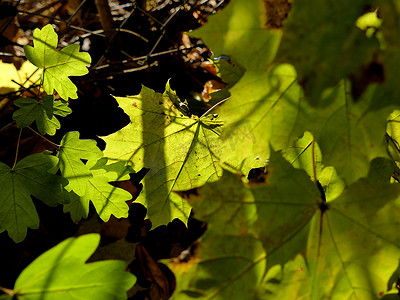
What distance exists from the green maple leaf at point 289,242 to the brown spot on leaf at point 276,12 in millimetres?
269

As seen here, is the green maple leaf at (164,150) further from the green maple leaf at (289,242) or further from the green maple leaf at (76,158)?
the green maple leaf at (289,242)

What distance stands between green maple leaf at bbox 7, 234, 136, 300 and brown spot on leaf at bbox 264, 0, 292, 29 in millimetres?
546

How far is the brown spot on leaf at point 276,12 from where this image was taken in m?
0.64

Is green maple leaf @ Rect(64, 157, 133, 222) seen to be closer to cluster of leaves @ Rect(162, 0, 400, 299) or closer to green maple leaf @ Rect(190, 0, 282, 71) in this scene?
cluster of leaves @ Rect(162, 0, 400, 299)

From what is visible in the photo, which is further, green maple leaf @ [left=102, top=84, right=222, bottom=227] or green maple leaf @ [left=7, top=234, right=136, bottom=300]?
green maple leaf @ [left=102, top=84, right=222, bottom=227]

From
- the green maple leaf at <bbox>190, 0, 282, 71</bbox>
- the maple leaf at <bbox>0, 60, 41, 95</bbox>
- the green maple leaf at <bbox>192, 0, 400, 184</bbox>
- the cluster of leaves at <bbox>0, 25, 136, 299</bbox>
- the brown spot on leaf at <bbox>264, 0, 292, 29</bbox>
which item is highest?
the brown spot on leaf at <bbox>264, 0, 292, 29</bbox>

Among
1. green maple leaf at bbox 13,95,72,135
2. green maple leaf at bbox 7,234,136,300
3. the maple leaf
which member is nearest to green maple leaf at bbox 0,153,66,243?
green maple leaf at bbox 13,95,72,135

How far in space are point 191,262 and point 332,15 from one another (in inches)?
20.7

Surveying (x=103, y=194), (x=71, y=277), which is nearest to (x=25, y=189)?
(x=103, y=194)

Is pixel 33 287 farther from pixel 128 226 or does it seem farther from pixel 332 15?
pixel 128 226

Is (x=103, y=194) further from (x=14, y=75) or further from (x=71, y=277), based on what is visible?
(x=14, y=75)

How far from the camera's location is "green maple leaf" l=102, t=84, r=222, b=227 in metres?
1.11

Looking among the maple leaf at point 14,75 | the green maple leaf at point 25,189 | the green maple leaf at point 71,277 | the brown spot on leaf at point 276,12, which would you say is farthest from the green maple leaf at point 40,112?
the maple leaf at point 14,75

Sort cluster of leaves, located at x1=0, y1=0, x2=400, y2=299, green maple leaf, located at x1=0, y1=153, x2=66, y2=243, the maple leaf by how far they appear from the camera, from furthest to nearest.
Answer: the maple leaf → green maple leaf, located at x1=0, y1=153, x2=66, y2=243 → cluster of leaves, located at x1=0, y1=0, x2=400, y2=299
